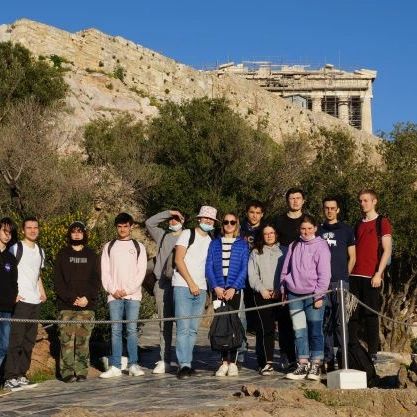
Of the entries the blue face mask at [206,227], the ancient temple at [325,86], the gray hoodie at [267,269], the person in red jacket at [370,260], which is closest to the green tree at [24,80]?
the blue face mask at [206,227]

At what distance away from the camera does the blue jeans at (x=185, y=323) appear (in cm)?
838

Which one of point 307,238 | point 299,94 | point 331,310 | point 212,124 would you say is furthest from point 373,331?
point 299,94

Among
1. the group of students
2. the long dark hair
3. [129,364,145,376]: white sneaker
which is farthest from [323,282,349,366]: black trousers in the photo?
[129,364,145,376]: white sneaker

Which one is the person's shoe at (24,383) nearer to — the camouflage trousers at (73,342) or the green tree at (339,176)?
the camouflage trousers at (73,342)

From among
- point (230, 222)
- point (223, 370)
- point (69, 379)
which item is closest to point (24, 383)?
point (69, 379)

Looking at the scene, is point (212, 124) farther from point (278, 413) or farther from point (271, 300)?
point (278, 413)

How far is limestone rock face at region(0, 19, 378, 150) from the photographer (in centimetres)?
3753

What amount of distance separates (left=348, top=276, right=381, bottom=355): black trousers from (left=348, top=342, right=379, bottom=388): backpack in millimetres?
390

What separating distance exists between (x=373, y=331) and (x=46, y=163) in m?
17.9

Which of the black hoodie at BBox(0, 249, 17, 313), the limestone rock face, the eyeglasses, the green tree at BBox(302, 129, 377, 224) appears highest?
the limestone rock face

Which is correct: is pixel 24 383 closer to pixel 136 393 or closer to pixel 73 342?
pixel 73 342

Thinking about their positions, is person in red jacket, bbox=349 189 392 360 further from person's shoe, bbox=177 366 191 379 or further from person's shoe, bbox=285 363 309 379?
person's shoe, bbox=177 366 191 379

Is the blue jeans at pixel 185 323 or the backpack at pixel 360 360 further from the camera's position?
the blue jeans at pixel 185 323

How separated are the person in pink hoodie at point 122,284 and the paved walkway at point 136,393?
23 cm
